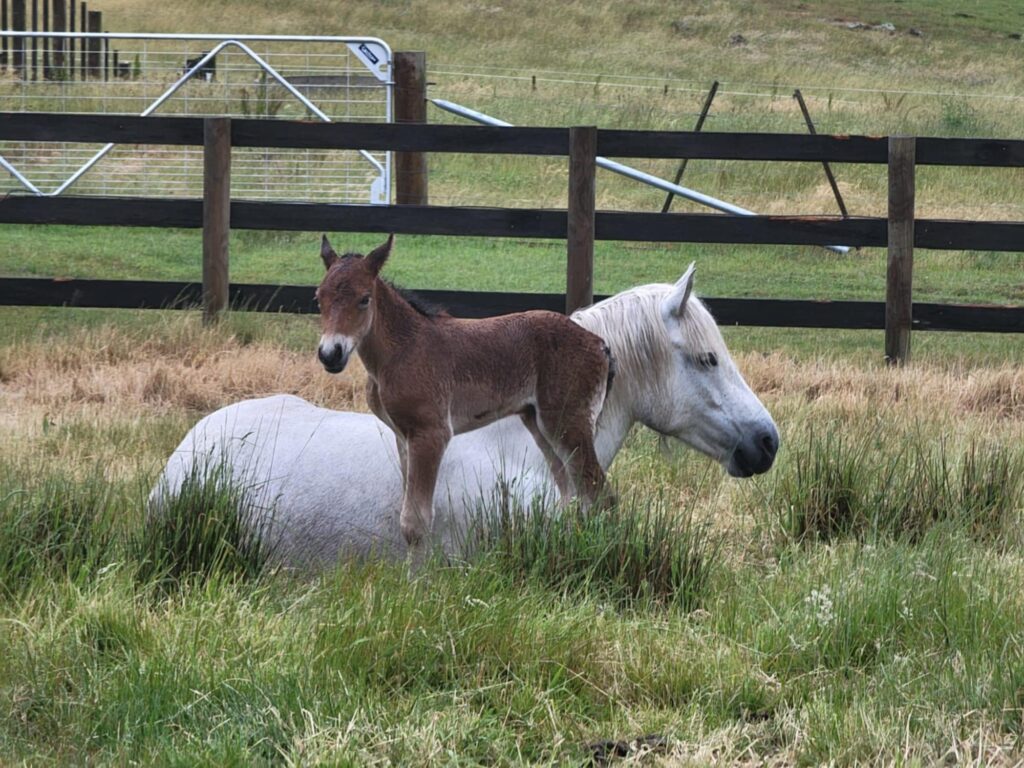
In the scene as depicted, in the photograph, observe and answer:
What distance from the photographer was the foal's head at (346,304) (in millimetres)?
3602

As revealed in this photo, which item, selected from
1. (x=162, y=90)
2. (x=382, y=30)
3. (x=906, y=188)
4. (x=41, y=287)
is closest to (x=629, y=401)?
(x=906, y=188)

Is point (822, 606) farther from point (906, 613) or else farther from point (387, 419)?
point (387, 419)

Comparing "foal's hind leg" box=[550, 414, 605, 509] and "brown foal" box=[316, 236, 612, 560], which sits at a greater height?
"brown foal" box=[316, 236, 612, 560]

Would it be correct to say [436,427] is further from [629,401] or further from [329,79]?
[329,79]

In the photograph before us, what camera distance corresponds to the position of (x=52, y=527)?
4211mm

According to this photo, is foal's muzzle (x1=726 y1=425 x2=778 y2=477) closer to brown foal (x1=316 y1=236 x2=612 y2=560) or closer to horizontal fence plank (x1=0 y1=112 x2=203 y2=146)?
brown foal (x1=316 y1=236 x2=612 y2=560)

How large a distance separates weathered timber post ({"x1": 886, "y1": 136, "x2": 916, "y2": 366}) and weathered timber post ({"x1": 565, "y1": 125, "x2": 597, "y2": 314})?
202cm

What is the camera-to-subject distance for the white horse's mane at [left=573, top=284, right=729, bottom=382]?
451 centimetres

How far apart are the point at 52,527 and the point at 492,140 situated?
5.48 m

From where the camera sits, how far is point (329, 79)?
2873cm

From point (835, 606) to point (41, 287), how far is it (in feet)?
23.2

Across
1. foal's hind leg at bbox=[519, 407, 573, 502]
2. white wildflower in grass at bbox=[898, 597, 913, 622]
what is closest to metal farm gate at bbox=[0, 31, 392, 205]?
foal's hind leg at bbox=[519, 407, 573, 502]

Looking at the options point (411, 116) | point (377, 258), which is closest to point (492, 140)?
point (411, 116)

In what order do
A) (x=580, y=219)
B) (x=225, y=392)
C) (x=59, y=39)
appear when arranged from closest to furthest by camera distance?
(x=225, y=392) < (x=580, y=219) < (x=59, y=39)
